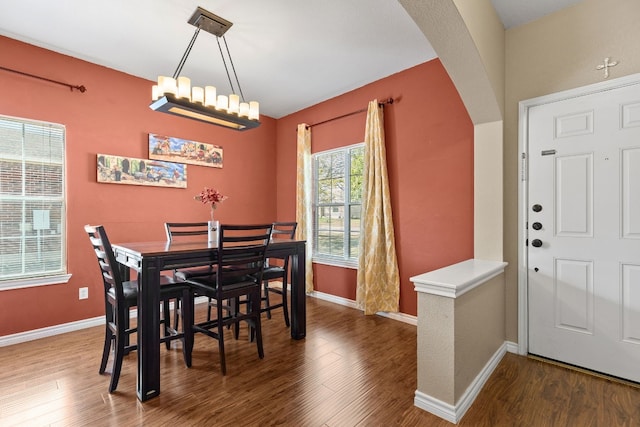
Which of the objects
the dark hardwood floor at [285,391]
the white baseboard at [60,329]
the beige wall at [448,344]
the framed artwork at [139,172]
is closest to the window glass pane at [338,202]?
the white baseboard at [60,329]

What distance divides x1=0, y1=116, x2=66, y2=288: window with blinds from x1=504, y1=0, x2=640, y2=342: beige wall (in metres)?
4.26

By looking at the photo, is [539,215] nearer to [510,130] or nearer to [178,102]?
[510,130]

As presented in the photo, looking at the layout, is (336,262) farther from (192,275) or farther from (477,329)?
(477,329)

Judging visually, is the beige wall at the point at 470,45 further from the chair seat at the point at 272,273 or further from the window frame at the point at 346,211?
the chair seat at the point at 272,273

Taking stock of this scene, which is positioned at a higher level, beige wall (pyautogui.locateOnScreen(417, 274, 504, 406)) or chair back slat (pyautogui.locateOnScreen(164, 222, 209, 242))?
chair back slat (pyautogui.locateOnScreen(164, 222, 209, 242))

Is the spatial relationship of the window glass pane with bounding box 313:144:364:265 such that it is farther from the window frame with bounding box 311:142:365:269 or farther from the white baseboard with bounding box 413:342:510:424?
the white baseboard with bounding box 413:342:510:424

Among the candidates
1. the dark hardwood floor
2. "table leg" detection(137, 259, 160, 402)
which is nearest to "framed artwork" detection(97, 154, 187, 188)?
the dark hardwood floor

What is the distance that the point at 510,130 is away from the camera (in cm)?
261

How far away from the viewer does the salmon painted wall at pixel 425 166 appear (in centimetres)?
296

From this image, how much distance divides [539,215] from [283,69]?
9.43 feet

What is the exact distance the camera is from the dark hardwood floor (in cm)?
175

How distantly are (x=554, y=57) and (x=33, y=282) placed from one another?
16.3 ft

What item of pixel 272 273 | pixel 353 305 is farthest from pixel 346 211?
pixel 272 273

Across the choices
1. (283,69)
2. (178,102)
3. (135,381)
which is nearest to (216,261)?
(135,381)
